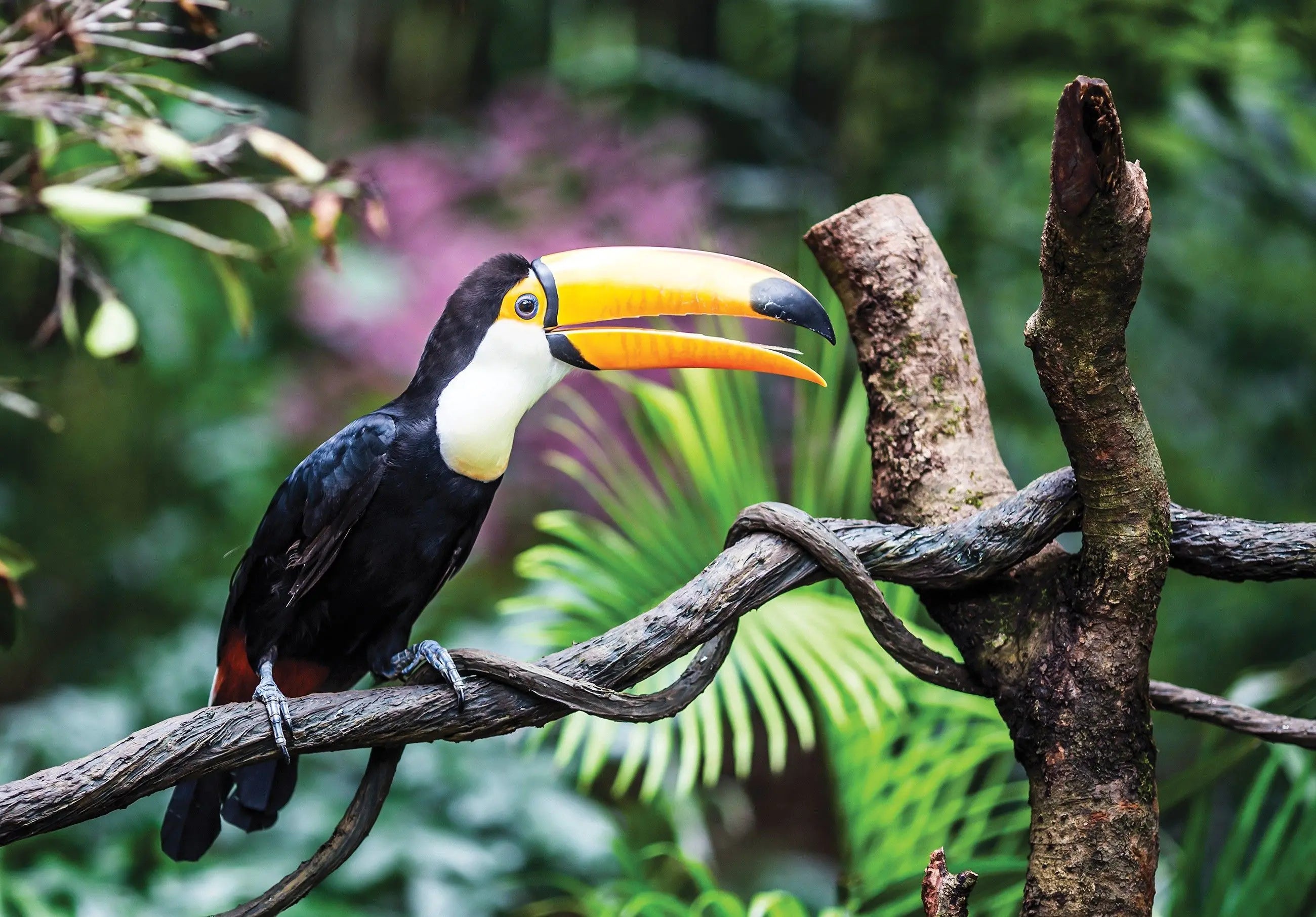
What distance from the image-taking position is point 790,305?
1.17 metres

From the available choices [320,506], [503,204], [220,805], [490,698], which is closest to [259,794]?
[220,805]

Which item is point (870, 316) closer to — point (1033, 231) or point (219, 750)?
point (219, 750)

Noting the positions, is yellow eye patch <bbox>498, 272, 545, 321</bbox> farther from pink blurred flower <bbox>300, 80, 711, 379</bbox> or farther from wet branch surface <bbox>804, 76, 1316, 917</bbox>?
pink blurred flower <bbox>300, 80, 711, 379</bbox>

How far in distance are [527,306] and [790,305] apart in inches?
12.0

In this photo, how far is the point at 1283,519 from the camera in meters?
2.77

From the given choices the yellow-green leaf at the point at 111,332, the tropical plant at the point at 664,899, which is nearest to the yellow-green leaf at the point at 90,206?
the yellow-green leaf at the point at 111,332

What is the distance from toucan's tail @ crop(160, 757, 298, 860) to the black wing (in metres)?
0.20

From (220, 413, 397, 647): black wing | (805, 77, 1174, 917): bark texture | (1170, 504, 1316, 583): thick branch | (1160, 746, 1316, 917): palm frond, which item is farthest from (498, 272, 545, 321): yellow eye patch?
(1160, 746, 1316, 917): palm frond

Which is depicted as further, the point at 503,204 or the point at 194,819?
the point at 503,204

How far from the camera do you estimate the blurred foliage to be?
172 centimetres

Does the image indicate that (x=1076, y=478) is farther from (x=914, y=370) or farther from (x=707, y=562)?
(x=707, y=562)

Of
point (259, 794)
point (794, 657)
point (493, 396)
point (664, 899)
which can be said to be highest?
point (493, 396)

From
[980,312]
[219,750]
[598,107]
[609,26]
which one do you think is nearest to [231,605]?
[219,750]

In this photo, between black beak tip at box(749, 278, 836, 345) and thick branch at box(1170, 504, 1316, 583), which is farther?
black beak tip at box(749, 278, 836, 345)
